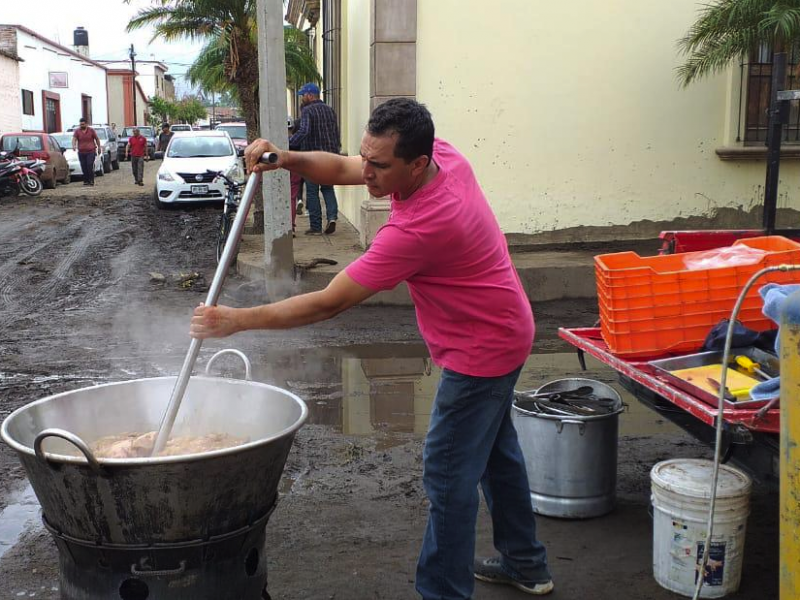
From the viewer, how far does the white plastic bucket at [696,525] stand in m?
3.53

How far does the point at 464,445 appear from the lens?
10.9ft

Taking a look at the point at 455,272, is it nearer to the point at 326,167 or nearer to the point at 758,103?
the point at 326,167

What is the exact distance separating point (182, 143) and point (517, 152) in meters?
10.9

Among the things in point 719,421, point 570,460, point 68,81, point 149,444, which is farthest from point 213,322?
point 68,81

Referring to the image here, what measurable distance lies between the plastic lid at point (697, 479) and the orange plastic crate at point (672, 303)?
0.65m

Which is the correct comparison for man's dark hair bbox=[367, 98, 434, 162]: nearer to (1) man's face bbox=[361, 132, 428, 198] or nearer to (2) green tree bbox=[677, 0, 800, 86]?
(1) man's face bbox=[361, 132, 428, 198]

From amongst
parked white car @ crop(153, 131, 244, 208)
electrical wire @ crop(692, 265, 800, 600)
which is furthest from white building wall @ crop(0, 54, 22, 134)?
electrical wire @ crop(692, 265, 800, 600)

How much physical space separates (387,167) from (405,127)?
144mm

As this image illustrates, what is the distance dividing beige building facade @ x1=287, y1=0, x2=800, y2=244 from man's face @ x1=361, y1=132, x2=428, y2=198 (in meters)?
7.40

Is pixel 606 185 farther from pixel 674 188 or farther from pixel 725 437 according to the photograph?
pixel 725 437

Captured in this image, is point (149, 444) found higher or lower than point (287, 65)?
lower

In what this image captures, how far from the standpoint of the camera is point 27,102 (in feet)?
129

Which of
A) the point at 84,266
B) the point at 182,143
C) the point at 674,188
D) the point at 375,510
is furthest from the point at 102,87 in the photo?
the point at 375,510

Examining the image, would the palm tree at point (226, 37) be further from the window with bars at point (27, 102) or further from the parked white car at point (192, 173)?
the window with bars at point (27, 102)
